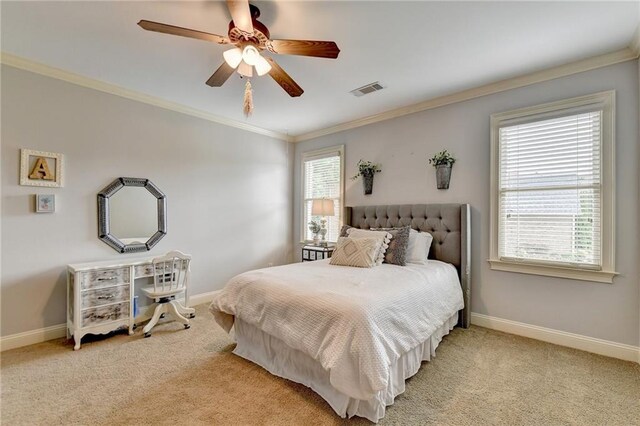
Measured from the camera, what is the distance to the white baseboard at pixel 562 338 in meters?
2.47

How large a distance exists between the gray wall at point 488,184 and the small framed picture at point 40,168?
3.47 meters

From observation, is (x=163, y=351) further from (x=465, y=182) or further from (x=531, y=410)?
(x=465, y=182)

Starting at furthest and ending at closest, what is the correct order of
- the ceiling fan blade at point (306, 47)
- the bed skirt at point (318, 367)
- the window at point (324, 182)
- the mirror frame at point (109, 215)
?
the window at point (324, 182)
the mirror frame at point (109, 215)
the ceiling fan blade at point (306, 47)
the bed skirt at point (318, 367)

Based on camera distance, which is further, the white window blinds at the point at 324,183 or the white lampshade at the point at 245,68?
the white window blinds at the point at 324,183

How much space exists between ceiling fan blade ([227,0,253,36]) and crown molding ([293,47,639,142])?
2.51 metres

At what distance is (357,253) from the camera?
118 inches

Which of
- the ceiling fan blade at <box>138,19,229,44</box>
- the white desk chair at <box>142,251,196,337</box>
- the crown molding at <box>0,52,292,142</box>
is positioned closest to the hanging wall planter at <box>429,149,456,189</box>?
the ceiling fan blade at <box>138,19,229,44</box>

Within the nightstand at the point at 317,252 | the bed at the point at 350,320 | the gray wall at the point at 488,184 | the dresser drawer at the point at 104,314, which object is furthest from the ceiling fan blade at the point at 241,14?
the nightstand at the point at 317,252

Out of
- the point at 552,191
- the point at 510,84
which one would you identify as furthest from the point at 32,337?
the point at 510,84

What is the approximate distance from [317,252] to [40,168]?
3251mm

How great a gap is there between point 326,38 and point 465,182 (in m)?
2.19

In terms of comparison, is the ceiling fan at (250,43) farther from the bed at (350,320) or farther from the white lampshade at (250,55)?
the bed at (350,320)

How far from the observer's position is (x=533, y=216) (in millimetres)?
2908

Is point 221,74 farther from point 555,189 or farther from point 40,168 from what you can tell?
point 555,189
